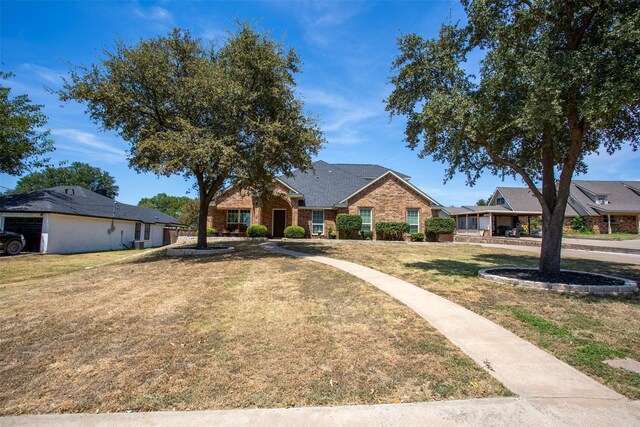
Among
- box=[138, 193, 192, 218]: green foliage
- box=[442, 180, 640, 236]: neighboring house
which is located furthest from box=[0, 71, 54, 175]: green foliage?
box=[138, 193, 192, 218]: green foliage

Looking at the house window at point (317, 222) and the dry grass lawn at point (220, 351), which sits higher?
the house window at point (317, 222)

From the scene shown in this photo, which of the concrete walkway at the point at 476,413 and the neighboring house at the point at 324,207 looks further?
the neighboring house at the point at 324,207

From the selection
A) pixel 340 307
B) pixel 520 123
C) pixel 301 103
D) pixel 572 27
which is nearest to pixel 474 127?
pixel 520 123

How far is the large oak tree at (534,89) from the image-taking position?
736 centimetres

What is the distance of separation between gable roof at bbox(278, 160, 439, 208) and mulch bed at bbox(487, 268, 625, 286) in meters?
16.2

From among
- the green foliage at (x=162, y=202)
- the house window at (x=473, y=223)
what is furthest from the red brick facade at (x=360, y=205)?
the green foliage at (x=162, y=202)

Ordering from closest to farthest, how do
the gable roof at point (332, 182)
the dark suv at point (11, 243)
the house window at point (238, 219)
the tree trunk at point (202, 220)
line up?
the tree trunk at point (202, 220) → the dark suv at point (11, 243) → the gable roof at point (332, 182) → the house window at point (238, 219)

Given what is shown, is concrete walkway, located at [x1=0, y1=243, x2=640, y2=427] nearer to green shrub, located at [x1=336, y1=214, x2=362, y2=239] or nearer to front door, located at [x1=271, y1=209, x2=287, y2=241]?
green shrub, located at [x1=336, y1=214, x2=362, y2=239]

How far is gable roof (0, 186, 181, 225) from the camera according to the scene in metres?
19.7

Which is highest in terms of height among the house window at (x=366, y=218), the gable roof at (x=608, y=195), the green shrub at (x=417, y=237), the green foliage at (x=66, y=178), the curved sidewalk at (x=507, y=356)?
the green foliage at (x=66, y=178)

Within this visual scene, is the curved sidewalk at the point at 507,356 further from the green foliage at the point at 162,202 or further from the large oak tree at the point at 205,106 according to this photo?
the green foliage at the point at 162,202

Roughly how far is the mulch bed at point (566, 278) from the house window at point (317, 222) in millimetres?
16535

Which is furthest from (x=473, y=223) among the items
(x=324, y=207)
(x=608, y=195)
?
(x=324, y=207)

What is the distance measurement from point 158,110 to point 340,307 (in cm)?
1265
